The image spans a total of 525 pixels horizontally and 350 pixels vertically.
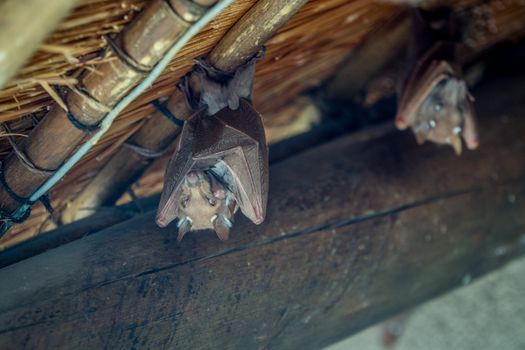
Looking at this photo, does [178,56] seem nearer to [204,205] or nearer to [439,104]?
[204,205]

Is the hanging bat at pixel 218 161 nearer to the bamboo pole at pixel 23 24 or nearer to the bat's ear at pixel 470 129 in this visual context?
the bamboo pole at pixel 23 24

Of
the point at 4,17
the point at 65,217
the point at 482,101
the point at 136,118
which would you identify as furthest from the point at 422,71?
the point at 4,17

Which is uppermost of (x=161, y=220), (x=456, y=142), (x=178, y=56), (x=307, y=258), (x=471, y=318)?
(x=178, y=56)

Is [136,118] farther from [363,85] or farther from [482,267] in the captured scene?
[482,267]

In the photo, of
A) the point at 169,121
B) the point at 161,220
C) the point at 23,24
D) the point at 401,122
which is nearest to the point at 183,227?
the point at 161,220

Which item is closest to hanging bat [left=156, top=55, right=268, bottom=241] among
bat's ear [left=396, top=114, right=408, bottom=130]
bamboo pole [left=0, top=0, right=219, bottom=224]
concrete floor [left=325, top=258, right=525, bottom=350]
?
bamboo pole [left=0, top=0, right=219, bottom=224]

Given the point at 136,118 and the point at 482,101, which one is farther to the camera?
the point at 482,101
